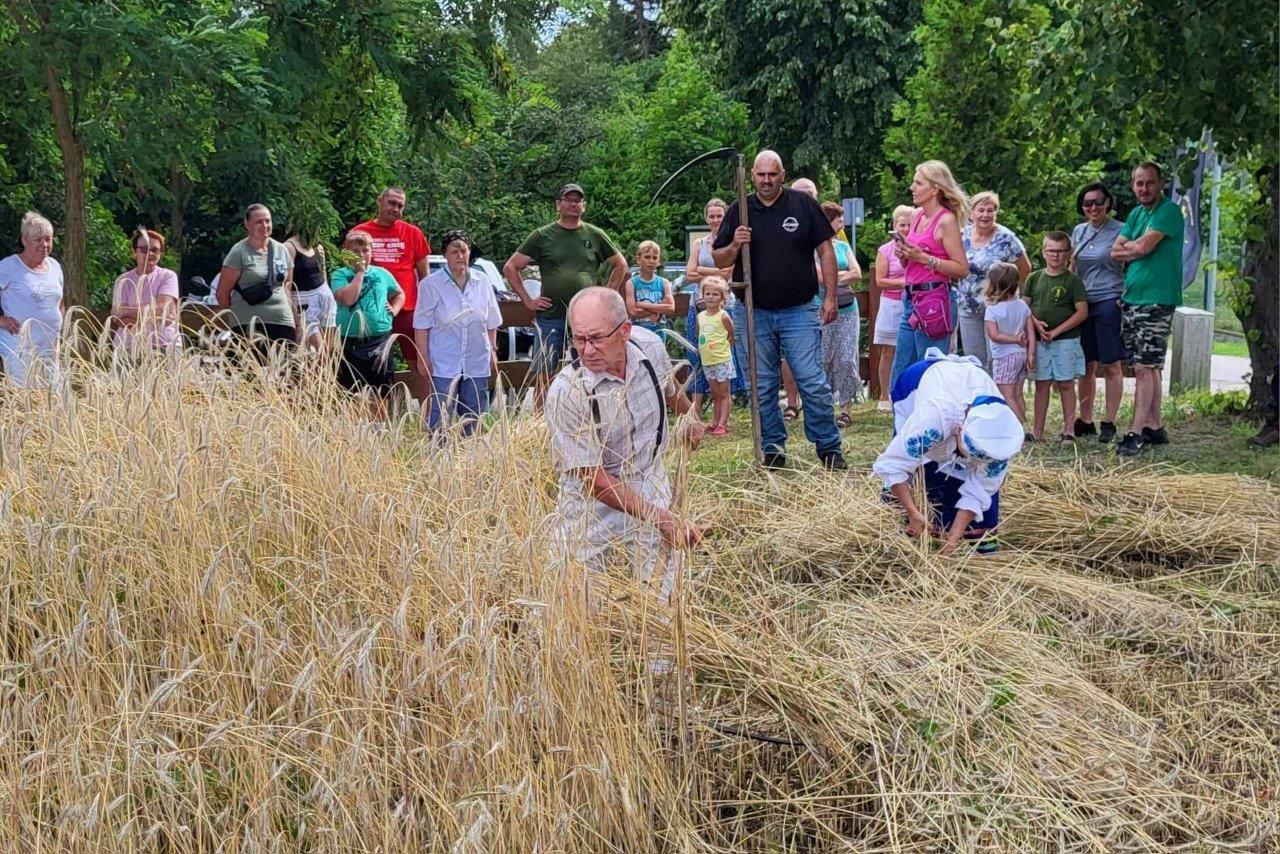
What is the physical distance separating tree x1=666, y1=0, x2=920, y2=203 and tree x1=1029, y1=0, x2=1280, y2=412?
18651mm

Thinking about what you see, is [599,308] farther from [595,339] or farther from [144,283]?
[144,283]

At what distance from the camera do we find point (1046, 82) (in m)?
9.53

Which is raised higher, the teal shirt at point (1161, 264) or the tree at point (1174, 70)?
the tree at point (1174, 70)

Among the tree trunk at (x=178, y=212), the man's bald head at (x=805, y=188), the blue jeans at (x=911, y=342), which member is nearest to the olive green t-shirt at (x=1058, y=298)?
the blue jeans at (x=911, y=342)

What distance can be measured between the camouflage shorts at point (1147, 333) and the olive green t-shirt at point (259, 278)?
4746 millimetres

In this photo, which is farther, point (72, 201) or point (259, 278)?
point (72, 201)

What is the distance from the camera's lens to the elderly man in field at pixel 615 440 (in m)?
4.17

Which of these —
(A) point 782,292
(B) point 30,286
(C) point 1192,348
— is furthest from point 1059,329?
(B) point 30,286

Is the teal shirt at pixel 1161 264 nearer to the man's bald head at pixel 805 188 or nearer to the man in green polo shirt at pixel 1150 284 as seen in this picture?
the man in green polo shirt at pixel 1150 284

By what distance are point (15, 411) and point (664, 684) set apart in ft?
7.11

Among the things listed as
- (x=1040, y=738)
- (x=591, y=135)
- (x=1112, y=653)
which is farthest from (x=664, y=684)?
(x=591, y=135)

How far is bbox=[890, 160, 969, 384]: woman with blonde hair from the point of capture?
8211 mm

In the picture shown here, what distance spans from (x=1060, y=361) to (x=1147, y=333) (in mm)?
553

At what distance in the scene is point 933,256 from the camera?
832cm
